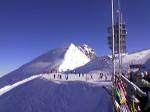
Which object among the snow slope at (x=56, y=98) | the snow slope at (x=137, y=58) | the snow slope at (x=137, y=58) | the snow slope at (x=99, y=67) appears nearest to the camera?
the snow slope at (x=56, y=98)

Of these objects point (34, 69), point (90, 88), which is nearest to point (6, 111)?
point (90, 88)

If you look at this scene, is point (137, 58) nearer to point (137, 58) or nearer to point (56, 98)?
point (137, 58)

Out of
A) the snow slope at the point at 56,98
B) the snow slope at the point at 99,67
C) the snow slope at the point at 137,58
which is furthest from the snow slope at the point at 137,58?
the snow slope at the point at 56,98

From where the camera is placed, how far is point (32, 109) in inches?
3187

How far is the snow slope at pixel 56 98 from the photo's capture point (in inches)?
2973

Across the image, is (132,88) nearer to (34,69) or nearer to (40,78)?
(40,78)

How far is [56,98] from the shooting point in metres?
82.7

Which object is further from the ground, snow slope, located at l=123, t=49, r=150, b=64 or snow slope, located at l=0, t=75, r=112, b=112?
snow slope, located at l=123, t=49, r=150, b=64

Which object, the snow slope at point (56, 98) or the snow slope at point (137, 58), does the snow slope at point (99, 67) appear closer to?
the snow slope at point (137, 58)

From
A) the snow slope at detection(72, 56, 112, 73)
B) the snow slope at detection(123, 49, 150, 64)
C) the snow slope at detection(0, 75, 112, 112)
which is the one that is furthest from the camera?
the snow slope at detection(123, 49, 150, 64)

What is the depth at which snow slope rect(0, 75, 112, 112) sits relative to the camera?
248ft

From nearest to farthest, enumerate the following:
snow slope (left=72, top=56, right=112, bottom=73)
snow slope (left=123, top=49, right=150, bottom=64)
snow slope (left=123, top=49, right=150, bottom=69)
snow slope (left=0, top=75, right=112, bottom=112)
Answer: snow slope (left=0, top=75, right=112, bottom=112)
snow slope (left=72, top=56, right=112, bottom=73)
snow slope (left=123, top=49, right=150, bottom=69)
snow slope (left=123, top=49, right=150, bottom=64)

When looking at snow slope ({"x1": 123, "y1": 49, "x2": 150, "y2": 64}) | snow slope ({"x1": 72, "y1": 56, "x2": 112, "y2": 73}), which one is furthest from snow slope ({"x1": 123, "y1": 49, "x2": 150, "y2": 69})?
snow slope ({"x1": 72, "y1": 56, "x2": 112, "y2": 73})

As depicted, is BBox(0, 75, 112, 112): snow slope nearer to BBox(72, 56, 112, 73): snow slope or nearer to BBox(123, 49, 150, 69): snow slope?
BBox(72, 56, 112, 73): snow slope
